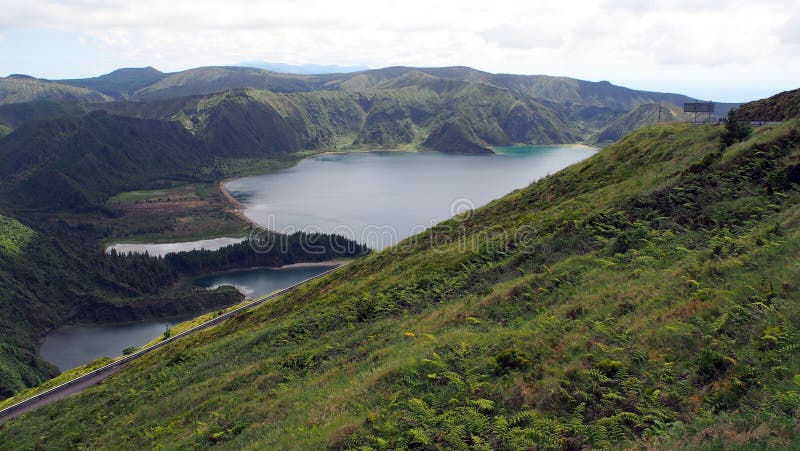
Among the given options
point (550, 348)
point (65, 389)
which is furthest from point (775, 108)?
point (65, 389)

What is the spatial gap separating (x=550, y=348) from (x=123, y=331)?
15943cm

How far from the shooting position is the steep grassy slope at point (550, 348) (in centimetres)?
1548

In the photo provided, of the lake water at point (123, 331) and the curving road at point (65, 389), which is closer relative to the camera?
the curving road at point (65, 389)

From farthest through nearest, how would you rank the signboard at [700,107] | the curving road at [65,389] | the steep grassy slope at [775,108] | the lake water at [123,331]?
the lake water at [123,331] → the signboard at [700,107] → the curving road at [65,389] → the steep grassy slope at [775,108]

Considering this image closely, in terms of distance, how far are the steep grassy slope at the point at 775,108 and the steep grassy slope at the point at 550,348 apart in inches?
362

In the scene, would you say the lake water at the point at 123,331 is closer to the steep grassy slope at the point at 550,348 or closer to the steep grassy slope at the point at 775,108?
the steep grassy slope at the point at 550,348

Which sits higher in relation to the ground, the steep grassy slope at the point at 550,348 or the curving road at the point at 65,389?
the steep grassy slope at the point at 550,348

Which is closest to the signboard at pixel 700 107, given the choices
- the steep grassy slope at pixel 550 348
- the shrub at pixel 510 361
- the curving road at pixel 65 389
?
the steep grassy slope at pixel 550 348

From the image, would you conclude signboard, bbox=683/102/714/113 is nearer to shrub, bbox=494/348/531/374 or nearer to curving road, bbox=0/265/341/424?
shrub, bbox=494/348/531/374

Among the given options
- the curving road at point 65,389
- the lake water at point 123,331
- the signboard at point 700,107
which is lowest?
the lake water at point 123,331

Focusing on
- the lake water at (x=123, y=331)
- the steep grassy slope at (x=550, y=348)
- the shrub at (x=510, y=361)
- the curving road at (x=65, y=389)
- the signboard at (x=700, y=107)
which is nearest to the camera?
the steep grassy slope at (x=550, y=348)

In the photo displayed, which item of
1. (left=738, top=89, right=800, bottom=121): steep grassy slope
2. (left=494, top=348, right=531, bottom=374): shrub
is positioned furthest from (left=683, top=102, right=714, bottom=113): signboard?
(left=494, top=348, right=531, bottom=374): shrub

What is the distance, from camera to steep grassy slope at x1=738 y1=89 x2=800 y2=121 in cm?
4844

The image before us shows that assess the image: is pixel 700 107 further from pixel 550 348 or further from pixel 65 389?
pixel 65 389
